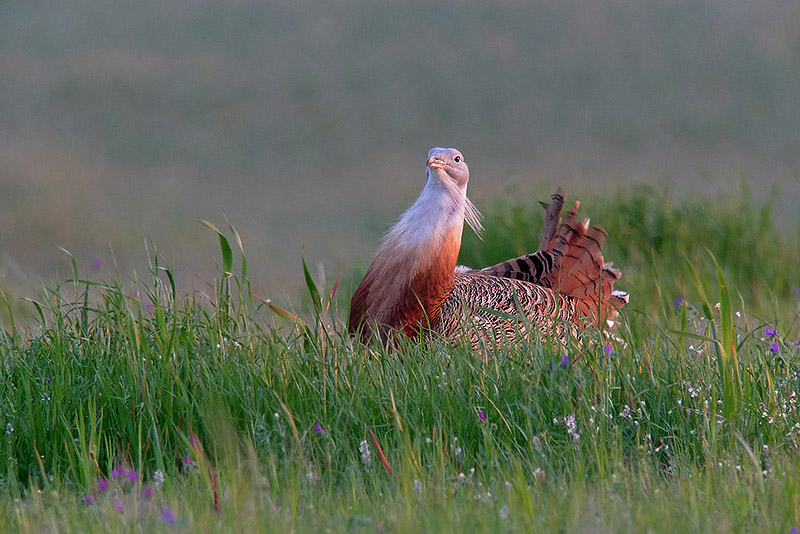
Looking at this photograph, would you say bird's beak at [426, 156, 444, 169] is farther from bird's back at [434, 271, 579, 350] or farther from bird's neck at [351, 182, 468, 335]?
bird's back at [434, 271, 579, 350]

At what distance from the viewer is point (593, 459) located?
2.86 m

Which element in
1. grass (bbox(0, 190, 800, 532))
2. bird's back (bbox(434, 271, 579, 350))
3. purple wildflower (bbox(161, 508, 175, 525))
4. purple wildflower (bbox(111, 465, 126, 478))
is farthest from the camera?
bird's back (bbox(434, 271, 579, 350))

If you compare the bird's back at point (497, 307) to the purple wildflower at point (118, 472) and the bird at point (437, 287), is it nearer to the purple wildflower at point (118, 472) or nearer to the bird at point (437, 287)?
the bird at point (437, 287)

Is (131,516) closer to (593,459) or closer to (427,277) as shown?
(593,459)

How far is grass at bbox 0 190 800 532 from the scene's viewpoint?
2.47 metres

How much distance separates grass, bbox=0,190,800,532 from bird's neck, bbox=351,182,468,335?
0.95ft

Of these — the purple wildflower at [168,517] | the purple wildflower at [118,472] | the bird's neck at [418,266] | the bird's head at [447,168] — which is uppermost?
the bird's head at [447,168]

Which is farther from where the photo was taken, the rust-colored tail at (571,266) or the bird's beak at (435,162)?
the rust-colored tail at (571,266)

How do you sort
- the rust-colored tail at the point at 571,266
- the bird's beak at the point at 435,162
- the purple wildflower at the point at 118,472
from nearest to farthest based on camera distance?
the purple wildflower at the point at 118,472, the bird's beak at the point at 435,162, the rust-colored tail at the point at 571,266

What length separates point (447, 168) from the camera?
13.8 feet

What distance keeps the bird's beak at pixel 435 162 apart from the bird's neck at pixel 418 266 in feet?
0.27

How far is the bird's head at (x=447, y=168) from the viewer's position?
415 centimetres

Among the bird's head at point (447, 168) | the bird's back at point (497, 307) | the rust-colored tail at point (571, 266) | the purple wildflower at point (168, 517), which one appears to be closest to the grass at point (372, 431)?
the purple wildflower at point (168, 517)

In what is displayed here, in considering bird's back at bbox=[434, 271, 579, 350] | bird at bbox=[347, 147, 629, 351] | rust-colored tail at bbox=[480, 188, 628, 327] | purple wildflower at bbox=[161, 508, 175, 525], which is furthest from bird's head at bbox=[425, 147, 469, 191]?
purple wildflower at bbox=[161, 508, 175, 525]
